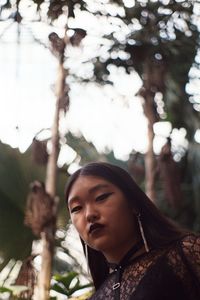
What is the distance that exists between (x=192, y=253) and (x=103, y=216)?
24 centimetres

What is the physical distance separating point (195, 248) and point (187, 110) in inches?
116

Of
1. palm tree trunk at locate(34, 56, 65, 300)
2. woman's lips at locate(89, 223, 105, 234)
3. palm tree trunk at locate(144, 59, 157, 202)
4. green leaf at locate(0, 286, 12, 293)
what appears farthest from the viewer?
palm tree trunk at locate(144, 59, 157, 202)

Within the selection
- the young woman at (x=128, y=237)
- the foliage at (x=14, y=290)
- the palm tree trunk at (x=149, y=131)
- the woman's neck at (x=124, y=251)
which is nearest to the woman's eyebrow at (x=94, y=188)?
the young woman at (x=128, y=237)

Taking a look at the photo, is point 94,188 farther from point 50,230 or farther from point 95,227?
point 50,230

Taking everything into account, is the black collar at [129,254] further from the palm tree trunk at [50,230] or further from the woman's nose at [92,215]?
the palm tree trunk at [50,230]

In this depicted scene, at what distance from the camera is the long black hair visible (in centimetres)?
141

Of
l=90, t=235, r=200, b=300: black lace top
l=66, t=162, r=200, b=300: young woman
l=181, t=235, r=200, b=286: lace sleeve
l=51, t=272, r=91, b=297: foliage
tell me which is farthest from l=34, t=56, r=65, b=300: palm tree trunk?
l=181, t=235, r=200, b=286: lace sleeve

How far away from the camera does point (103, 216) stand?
4.59 feet

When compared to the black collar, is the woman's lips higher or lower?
higher

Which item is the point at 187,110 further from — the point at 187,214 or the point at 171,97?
the point at 187,214

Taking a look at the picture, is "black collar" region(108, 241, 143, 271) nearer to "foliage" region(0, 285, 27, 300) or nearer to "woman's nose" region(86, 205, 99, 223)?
"woman's nose" region(86, 205, 99, 223)

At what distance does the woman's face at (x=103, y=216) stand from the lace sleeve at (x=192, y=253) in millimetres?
150

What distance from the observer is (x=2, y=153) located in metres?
3.51

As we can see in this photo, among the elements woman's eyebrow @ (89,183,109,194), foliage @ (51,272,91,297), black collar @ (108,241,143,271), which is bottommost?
foliage @ (51,272,91,297)
